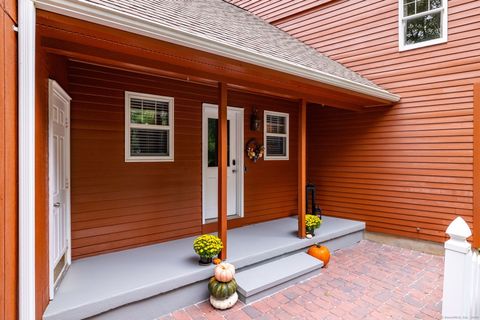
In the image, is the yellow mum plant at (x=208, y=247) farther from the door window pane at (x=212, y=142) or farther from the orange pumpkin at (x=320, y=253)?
the door window pane at (x=212, y=142)

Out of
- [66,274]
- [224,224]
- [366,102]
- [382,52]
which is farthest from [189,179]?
[382,52]

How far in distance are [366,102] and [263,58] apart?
2.80 metres

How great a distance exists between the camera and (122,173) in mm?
A: 3795

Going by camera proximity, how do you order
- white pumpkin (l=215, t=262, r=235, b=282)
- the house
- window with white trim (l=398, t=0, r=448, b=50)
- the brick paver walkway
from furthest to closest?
window with white trim (l=398, t=0, r=448, b=50)
white pumpkin (l=215, t=262, r=235, b=282)
the brick paver walkway
the house

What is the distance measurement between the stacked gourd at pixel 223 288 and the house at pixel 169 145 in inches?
9.3

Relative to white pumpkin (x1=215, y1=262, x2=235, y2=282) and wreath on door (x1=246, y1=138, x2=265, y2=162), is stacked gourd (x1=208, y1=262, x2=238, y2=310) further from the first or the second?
wreath on door (x1=246, y1=138, x2=265, y2=162)

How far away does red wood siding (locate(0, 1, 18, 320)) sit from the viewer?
158 centimetres

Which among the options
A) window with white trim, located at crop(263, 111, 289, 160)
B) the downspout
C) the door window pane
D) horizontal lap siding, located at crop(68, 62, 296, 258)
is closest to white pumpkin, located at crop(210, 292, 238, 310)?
horizontal lap siding, located at crop(68, 62, 296, 258)

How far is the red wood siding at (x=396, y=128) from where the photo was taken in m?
4.43

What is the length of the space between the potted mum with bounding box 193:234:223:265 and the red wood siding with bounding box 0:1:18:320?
5.86ft

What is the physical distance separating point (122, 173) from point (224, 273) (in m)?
1.90

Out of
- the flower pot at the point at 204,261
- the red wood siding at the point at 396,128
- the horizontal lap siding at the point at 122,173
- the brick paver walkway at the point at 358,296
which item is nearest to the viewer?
the brick paver walkway at the point at 358,296

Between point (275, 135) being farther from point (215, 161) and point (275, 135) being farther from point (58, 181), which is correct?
point (58, 181)

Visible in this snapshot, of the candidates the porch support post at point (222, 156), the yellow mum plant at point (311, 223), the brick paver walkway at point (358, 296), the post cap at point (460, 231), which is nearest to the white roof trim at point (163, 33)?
the porch support post at point (222, 156)
